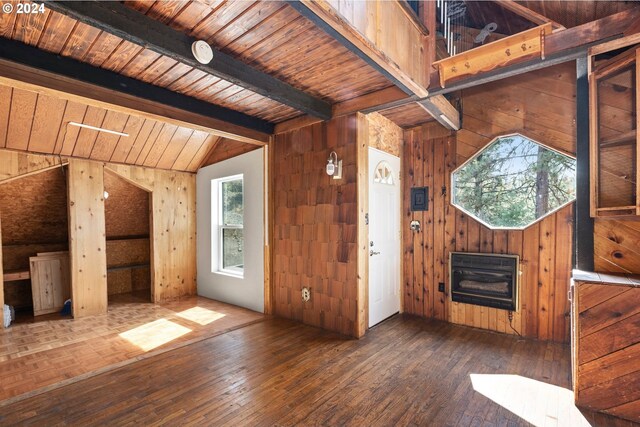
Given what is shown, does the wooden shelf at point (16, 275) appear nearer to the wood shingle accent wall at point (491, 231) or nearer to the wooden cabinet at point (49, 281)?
Answer: the wooden cabinet at point (49, 281)

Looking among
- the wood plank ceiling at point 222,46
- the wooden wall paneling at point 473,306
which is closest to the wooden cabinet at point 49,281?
the wood plank ceiling at point 222,46

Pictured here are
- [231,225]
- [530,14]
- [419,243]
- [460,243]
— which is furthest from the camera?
[231,225]

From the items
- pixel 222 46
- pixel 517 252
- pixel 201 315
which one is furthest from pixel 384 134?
pixel 201 315

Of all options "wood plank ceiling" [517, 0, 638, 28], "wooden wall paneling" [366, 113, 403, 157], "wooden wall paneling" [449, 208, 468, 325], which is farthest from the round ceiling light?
"wooden wall paneling" [449, 208, 468, 325]

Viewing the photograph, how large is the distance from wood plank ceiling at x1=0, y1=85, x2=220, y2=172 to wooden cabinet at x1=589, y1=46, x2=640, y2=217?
4611mm

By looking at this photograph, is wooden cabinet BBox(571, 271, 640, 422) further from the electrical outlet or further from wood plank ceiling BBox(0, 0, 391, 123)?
the electrical outlet

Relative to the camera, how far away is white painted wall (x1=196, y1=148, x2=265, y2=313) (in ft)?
13.7

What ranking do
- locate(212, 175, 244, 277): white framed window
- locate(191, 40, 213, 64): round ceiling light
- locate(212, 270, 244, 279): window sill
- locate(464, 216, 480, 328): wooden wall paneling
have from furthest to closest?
locate(212, 175, 244, 277): white framed window → locate(212, 270, 244, 279): window sill → locate(464, 216, 480, 328): wooden wall paneling → locate(191, 40, 213, 64): round ceiling light

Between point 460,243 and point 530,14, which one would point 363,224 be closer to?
point 460,243

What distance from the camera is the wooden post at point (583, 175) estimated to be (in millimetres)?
2264

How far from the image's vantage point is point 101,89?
99.0 inches

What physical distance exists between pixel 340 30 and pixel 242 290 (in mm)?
3763

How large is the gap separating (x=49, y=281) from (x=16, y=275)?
367mm

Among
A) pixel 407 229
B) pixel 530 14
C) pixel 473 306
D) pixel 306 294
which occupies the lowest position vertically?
pixel 473 306
